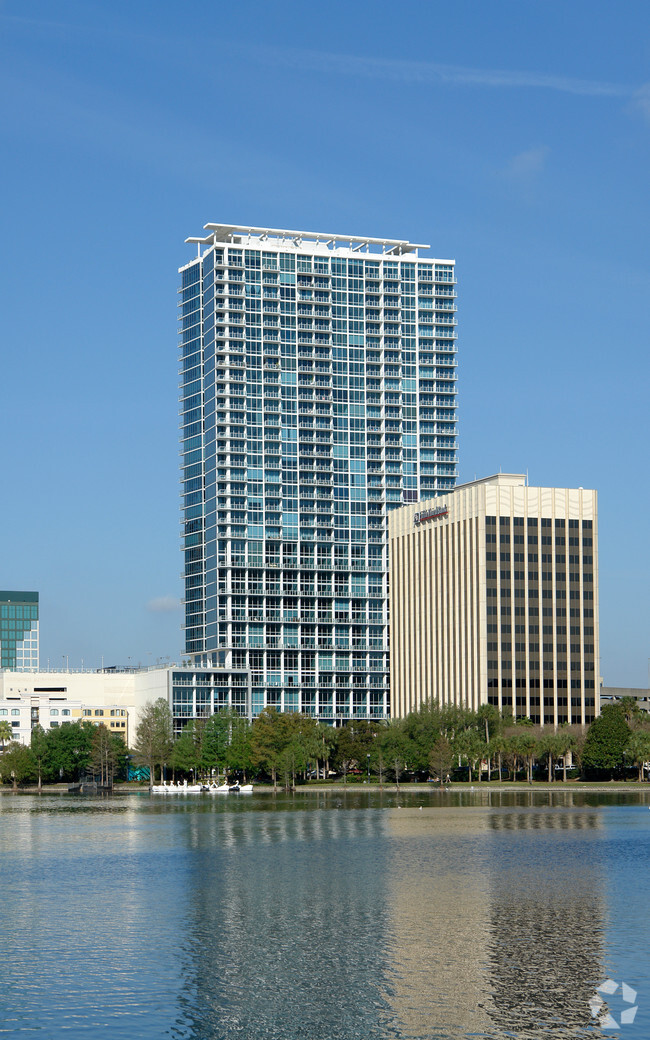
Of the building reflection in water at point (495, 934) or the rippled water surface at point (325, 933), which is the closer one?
the building reflection in water at point (495, 934)

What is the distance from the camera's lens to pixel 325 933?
68125mm

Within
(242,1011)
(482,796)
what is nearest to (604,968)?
(242,1011)

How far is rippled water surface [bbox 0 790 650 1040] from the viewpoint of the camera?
2019 inches

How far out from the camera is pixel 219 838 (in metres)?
→ 124

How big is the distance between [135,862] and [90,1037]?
56.9 meters

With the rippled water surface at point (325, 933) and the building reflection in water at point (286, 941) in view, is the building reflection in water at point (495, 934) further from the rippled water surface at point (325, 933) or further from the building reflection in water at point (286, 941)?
the building reflection in water at point (286, 941)

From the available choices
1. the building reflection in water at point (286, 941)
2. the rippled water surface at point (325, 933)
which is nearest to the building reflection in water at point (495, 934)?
the rippled water surface at point (325, 933)

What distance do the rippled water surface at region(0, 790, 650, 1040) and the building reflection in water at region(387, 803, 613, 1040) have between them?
0.16 meters

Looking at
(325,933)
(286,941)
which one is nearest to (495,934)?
(325,933)

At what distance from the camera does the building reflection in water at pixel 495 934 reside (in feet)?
167

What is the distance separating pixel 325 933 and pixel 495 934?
27.4 ft

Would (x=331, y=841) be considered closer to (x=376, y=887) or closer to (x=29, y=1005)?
(x=376, y=887)

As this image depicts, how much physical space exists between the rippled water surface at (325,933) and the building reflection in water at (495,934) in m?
0.16

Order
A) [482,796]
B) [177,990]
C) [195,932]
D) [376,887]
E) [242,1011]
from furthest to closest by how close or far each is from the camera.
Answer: [482,796]
[376,887]
[195,932]
[177,990]
[242,1011]
